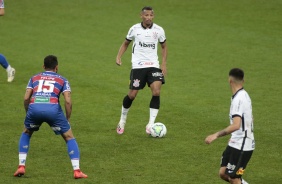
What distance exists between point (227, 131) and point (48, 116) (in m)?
3.62

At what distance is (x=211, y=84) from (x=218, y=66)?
249 cm

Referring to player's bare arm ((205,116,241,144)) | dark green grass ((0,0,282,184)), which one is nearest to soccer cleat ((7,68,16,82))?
dark green grass ((0,0,282,184))

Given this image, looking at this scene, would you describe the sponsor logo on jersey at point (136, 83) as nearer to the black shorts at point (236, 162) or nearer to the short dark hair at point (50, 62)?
the short dark hair at point (50, 62)

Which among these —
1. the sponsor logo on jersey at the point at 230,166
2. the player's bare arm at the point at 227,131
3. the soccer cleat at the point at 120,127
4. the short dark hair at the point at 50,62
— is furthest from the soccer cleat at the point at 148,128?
the player's bare arm at the point at 227,131

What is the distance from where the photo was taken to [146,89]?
22.4m

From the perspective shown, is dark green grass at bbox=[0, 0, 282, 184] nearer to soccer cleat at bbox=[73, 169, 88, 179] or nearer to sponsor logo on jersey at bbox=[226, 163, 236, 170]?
soccer cleat at bbox=[73, 169, 88, 179]

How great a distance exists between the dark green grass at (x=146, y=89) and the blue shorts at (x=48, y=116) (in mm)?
1003

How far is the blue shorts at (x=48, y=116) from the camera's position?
515 inches

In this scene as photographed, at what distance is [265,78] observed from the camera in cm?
2330

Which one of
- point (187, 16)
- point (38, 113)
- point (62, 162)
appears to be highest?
point (187, 16)

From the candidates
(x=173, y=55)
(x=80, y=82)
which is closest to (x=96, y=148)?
(x=80, y=82)

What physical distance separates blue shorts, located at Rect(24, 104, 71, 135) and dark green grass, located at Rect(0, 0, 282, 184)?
1003mm

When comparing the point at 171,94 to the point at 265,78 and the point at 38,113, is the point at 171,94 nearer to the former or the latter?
the point at 265,78

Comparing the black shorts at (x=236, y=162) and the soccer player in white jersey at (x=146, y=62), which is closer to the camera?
the black shorts at (x=236, y=162)
